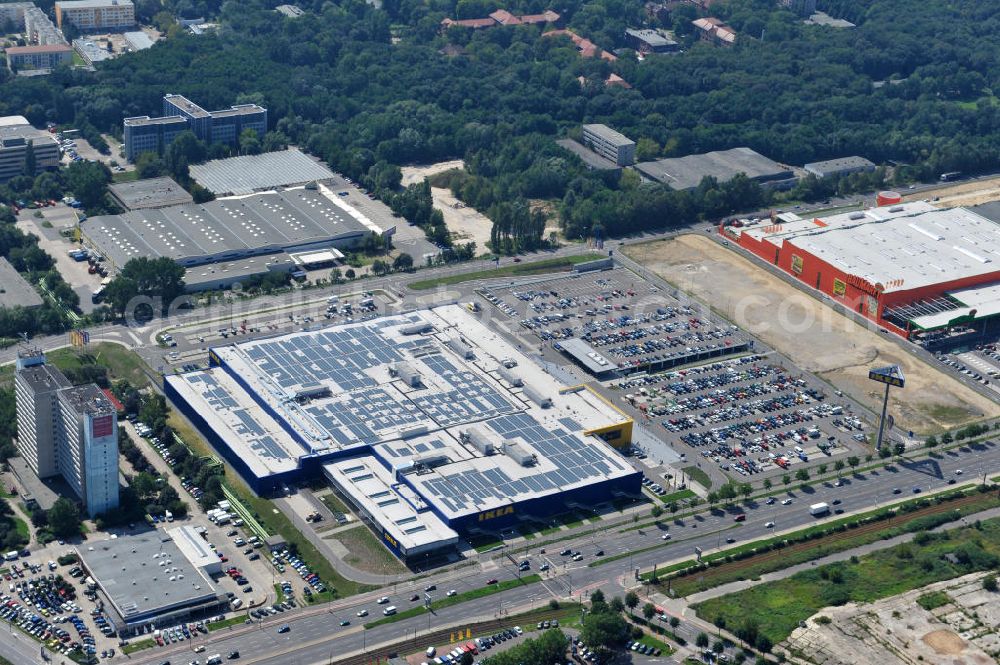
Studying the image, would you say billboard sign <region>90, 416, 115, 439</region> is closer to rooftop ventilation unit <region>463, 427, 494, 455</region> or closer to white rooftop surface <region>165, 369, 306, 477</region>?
white rooftop surface <region>165, 369, 306, 477</region>

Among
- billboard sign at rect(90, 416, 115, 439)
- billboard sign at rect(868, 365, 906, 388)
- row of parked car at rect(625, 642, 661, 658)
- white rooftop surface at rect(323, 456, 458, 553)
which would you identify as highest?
billboard sign at rect(868, 365, 906, 388)

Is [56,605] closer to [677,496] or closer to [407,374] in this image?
[407,374]

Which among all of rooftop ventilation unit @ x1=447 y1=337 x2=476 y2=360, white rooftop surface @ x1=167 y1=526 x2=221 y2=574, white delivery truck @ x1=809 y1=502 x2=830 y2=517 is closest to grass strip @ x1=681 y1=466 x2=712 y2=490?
white delivery truck @ x1=809 y1=502 x2=830 y2=517

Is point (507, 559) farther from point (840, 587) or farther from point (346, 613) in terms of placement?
point (840, 587)

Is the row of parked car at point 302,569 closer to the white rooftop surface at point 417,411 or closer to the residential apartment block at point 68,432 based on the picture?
the white rooftop surface at point 417,411

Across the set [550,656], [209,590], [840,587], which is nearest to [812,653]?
[840,587]
